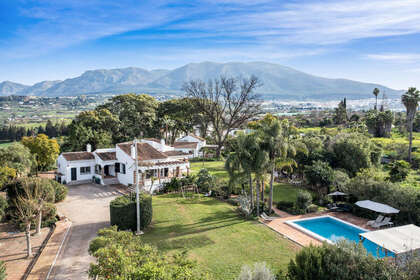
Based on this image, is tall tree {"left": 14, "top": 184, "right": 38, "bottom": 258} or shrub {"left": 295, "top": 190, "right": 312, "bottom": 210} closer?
tall tree {"left": 14, "top": 184, "right": 38, "bottom": 258}

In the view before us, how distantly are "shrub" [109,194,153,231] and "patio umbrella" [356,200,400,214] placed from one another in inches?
511

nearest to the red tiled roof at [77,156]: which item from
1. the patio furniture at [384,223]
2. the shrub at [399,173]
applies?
the patio furniture at [384,223]

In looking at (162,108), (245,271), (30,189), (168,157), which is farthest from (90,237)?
(162,108)

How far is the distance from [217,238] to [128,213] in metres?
5.01

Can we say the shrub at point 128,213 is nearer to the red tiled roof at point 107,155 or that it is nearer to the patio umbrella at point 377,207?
the patio umbrella at point 377,207

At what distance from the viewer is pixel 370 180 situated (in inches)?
772

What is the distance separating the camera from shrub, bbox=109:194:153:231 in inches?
608

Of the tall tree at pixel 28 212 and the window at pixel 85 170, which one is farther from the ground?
the tall tree at pixel 28 212

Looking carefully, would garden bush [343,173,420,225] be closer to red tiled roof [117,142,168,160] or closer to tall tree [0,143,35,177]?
red tiled roof [117,142,168,160]

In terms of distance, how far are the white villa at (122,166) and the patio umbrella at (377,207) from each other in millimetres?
14814

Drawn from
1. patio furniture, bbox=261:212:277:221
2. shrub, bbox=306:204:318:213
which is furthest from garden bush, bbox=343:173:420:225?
patio furniture, bbox=261:212:277:221

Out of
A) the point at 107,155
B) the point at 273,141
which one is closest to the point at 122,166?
the point at 107,155

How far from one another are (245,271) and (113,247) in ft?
12.7

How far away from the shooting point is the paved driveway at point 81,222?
1179 centimetres
